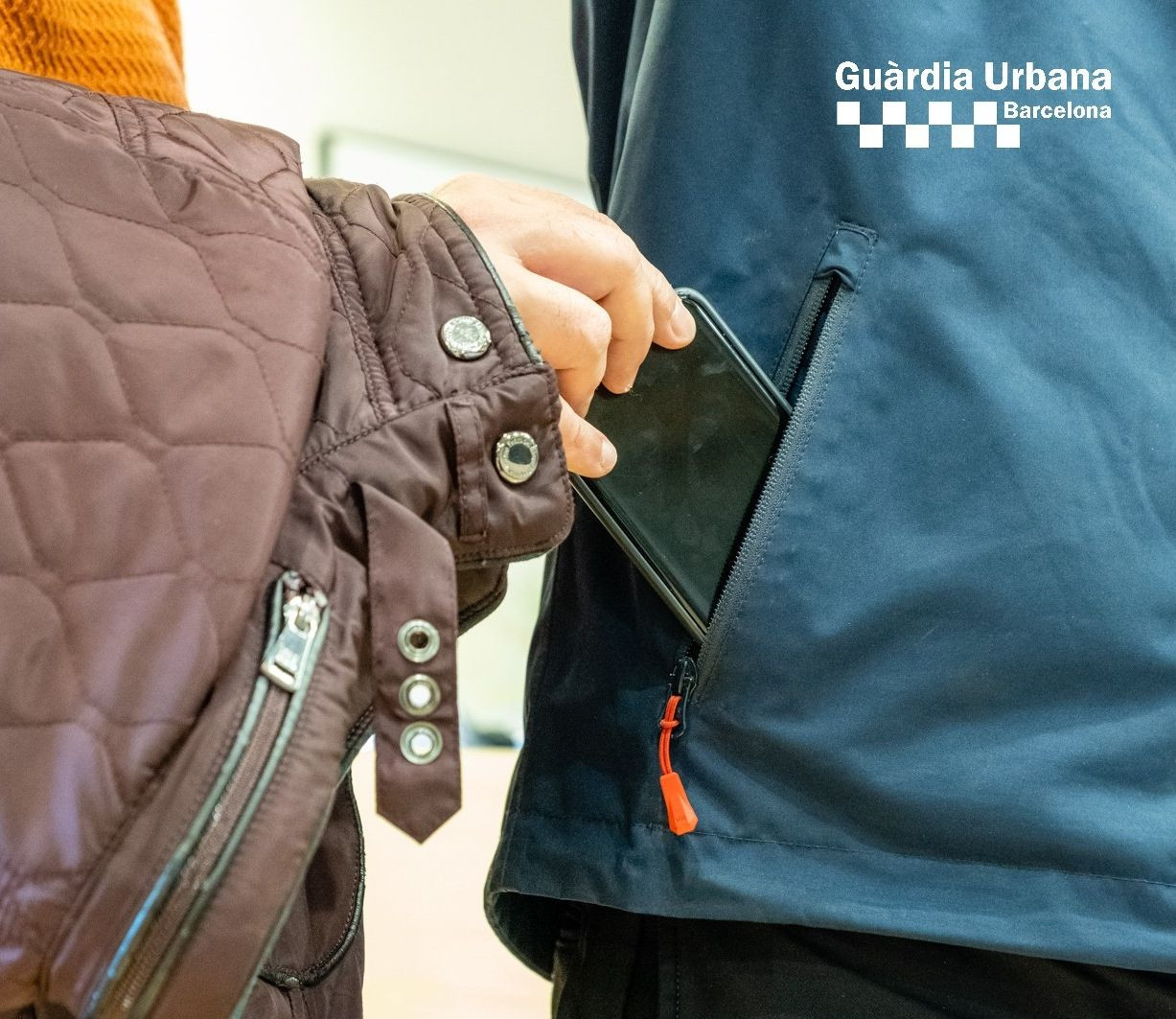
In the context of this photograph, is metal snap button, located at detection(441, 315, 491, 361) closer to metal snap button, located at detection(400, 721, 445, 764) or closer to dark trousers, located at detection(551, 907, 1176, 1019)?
metal snap button, located at detection(400, 721, 445, 764)

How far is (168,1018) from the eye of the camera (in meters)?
0.29

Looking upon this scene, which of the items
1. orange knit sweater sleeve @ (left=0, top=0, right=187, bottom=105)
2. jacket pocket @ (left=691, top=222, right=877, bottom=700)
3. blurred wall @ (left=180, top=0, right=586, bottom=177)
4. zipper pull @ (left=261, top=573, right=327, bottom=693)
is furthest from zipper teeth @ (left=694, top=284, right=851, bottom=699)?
blurred wall @ (left=180, top=0, right=586, bottom=177)

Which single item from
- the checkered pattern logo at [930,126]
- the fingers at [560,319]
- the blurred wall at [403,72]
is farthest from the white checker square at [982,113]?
the blurred wall at [403,72]

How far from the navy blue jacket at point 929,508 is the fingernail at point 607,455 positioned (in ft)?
0.24

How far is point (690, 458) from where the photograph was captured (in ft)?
1.68

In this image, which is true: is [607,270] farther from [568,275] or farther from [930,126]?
[930,126]

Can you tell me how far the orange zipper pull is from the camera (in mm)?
479

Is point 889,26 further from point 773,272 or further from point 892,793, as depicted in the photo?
point 892,793

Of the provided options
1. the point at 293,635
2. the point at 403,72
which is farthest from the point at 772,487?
the point at 403,72

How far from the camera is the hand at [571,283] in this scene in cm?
43

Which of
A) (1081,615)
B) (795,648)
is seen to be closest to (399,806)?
(795,648)

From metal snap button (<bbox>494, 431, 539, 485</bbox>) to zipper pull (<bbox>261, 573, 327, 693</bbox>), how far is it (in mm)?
80

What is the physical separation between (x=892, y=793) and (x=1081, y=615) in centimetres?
11

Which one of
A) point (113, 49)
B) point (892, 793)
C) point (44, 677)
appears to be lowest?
point (892, 793)
